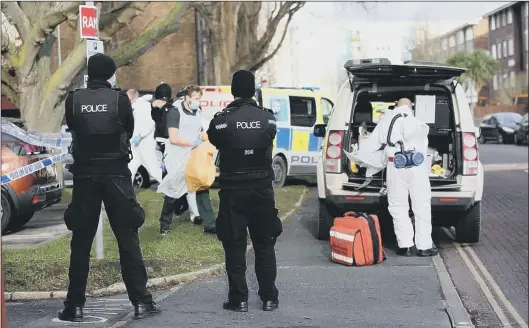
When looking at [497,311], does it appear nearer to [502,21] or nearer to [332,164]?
[332,164]

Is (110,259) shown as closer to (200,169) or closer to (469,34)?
(200,169)

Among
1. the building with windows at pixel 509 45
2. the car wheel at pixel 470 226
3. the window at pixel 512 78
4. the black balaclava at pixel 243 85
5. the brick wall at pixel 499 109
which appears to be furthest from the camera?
the building with windows at pixel 509 45

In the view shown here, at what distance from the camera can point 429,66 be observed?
29.8 feet

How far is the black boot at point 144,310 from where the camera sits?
6.12 m

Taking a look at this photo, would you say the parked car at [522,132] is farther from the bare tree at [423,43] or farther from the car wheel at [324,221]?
the bare tree at [423,43]

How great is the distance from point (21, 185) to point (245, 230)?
17.4 ft

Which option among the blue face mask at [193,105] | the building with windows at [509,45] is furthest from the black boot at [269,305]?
the building with windows at [509,45]

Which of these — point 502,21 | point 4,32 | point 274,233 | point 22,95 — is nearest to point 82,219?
point 274,233

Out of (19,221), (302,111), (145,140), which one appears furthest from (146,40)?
(19,221)

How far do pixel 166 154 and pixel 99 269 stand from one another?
2872mm

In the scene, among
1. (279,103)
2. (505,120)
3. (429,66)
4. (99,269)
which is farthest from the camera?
(505,120)

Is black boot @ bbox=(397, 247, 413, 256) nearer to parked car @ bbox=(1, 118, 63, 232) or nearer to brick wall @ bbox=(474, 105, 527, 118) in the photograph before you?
parked car @ bbox=(1, 118, 63, 232)

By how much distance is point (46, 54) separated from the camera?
15.8 metres

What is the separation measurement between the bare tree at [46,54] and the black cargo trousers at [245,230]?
8.43 meters
